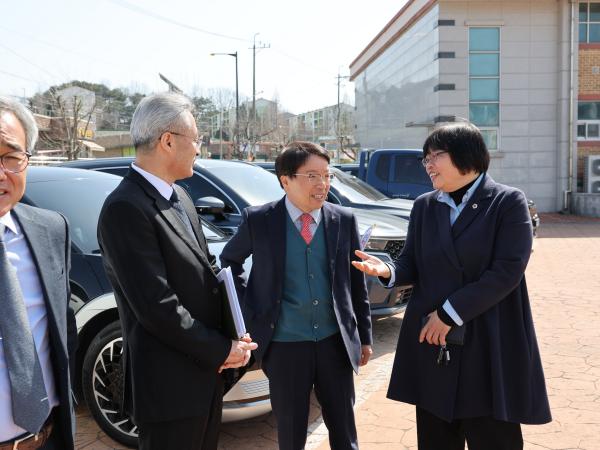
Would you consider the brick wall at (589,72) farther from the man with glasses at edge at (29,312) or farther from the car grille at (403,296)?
the man with glasses at edge at (29,312)

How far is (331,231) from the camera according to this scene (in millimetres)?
2977

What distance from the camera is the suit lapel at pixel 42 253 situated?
6.38 ft

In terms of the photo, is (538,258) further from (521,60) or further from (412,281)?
(521,60)

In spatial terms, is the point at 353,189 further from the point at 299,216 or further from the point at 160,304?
the point at 160,304

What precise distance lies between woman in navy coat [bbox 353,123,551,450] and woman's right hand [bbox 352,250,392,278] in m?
0.03

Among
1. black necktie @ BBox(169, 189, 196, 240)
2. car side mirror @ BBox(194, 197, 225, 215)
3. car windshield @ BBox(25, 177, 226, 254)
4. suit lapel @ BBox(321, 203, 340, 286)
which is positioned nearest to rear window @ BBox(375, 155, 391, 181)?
car side mirror @ BBox(194, 197, 225, 215)

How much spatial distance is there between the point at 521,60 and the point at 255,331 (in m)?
20.5

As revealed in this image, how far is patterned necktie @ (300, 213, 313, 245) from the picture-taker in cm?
296

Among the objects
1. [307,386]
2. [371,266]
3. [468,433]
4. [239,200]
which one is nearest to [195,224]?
[371,266]

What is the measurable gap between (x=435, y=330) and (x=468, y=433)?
0.52 metres

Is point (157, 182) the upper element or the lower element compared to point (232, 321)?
upper

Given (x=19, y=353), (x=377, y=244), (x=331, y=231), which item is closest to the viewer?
(x=19, y=353)

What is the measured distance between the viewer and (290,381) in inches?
112

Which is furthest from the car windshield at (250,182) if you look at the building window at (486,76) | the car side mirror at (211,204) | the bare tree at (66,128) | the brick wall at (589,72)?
the bare tree at (66,128)
